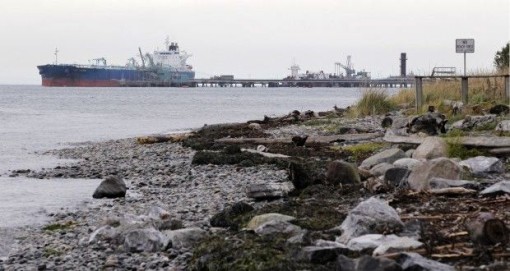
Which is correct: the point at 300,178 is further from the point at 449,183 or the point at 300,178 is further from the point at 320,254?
the point at 320,254

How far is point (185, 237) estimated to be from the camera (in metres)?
6.81

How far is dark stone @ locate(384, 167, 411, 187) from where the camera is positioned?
8445 mm

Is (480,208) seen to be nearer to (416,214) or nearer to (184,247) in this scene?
(416,214)

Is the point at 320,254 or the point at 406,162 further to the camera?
the point at 406,162

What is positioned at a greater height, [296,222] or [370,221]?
[370,221]

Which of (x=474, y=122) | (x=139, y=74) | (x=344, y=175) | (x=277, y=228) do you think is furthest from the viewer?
(x=139, y=74)

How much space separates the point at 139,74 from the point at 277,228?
150 m

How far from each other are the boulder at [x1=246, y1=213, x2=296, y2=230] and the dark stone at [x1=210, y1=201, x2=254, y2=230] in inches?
13.1

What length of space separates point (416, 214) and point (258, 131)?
44.7 feet

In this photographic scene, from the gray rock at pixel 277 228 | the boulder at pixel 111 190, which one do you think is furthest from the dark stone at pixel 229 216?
the boulder at pixel 111 190

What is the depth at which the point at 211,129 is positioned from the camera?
22734 mm

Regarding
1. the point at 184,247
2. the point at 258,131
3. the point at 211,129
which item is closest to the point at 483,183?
the point at 184,247

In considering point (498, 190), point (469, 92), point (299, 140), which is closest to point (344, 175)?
point (498, 190)

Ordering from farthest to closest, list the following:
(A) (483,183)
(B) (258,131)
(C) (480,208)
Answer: (B) (258,131), (A) (483,183), (C) (480,208)
